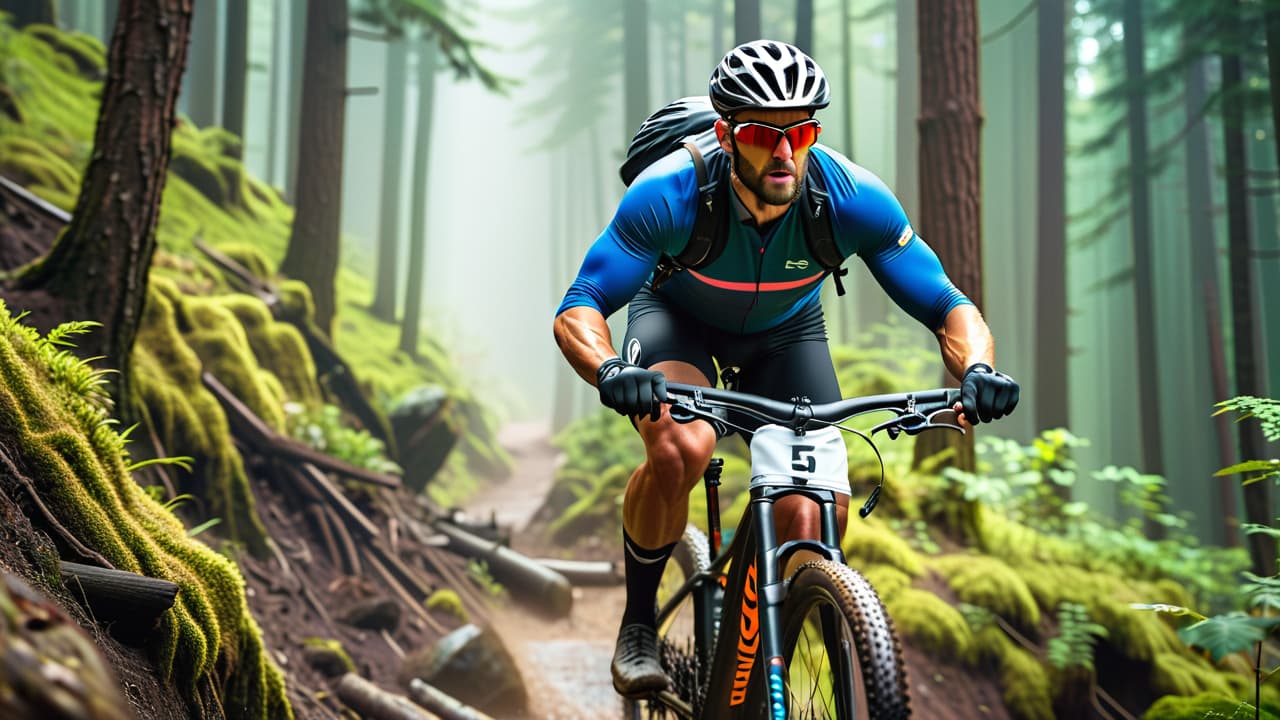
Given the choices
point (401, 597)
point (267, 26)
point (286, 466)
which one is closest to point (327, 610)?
point (401, 597)

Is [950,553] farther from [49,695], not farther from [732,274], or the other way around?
[49,695]

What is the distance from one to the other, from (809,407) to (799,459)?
0.59ft

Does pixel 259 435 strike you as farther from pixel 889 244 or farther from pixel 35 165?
pixel 889 244

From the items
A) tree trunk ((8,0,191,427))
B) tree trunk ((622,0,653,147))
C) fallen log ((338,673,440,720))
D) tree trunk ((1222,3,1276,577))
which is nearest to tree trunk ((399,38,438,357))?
tree trunk ((622,0,653,147))

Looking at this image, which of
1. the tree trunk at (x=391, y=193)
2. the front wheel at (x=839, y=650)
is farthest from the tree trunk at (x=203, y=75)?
the front wheel at (x=839, y=650)

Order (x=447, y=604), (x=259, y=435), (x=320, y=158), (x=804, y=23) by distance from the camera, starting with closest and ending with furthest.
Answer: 1. (x=259, y=435)
2. (x=447, y=604)
3. (x=320, y=158)
4. (x=804, y=23)

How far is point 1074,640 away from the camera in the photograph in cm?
595

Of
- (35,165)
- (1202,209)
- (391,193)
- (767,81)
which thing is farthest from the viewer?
(391,193)

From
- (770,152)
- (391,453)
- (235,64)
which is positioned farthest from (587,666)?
(235,64)

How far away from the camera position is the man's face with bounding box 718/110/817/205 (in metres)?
2.75

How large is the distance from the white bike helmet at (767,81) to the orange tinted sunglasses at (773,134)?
0.06 meters

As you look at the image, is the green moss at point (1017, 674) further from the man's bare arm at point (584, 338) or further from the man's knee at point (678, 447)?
the man's bare arm at point (584, 338)

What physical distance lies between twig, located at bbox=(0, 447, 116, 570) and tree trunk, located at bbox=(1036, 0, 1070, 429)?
485 inches

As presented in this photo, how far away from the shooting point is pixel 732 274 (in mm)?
3105
